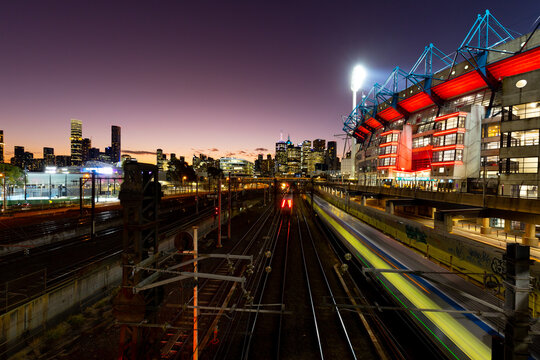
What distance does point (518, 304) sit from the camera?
460cm

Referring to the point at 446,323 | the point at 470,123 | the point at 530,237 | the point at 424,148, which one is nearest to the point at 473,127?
the point at 470,123

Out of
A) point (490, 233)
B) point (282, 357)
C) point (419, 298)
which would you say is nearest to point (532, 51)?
point (490, 233)

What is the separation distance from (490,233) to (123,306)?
3449cm

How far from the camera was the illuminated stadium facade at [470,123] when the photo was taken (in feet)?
98.8

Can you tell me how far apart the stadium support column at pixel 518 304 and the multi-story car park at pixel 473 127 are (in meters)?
22.1

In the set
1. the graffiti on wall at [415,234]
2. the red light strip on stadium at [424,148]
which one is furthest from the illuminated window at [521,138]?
the red light strip on stadium at [424,148]

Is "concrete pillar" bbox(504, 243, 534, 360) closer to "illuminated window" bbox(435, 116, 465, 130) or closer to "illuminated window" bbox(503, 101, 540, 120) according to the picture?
"illuminated window" bbox(503, 101, 540, 120)

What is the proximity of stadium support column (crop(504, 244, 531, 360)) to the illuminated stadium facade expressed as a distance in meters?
22.3

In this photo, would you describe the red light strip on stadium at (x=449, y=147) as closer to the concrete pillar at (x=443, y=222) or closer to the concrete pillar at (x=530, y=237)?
the concrete pillar at (x=530, y=237)

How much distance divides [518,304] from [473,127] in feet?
181

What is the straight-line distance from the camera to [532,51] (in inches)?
1500

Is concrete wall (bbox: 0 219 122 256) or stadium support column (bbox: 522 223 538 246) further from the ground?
stadium support column (bbox: 522 223 538 246)

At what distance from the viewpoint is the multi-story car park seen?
29.6 m

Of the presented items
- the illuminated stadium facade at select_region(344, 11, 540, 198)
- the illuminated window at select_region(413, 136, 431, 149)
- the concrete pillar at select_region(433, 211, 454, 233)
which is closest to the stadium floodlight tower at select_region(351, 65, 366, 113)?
the illuminated stadium facade at select_region(344, 11, 540, 198)
